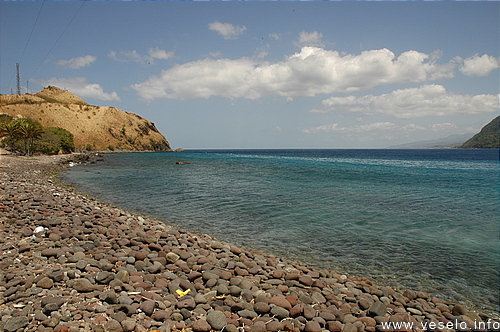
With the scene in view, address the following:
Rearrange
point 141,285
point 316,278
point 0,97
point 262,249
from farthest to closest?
1. point 0,97
2. point 262,249
3. point 316,278
4. point 141,285

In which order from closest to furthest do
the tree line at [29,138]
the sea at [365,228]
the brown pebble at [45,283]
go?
the brown pebble at [45,283], the sea at [365,228], the tree line at [29,138]

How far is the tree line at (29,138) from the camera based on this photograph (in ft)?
159

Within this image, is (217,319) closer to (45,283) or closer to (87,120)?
(45,283)

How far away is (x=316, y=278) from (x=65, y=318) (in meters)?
5.48

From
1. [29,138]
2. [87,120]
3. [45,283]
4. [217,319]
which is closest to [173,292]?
[217,319]

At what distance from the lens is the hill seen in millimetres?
106750

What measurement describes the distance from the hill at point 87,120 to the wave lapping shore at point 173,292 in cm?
11631

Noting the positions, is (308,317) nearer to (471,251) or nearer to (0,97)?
(471,251)

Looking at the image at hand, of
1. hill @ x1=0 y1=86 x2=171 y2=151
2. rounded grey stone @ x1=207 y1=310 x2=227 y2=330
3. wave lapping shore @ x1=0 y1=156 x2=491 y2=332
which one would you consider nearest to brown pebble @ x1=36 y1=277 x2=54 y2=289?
wave lapping shore @ x1=0 y1=156 x2=491 y2=332

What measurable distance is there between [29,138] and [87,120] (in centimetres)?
7477

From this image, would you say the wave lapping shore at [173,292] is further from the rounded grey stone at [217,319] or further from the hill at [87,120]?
the hill at [87,120]

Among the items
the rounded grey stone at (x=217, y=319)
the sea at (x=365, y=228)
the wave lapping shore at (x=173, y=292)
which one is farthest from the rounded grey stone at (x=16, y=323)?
the sea at (x=365, y=228)

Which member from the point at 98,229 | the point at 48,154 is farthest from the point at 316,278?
the point at 48,154

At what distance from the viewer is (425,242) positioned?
11.2m
